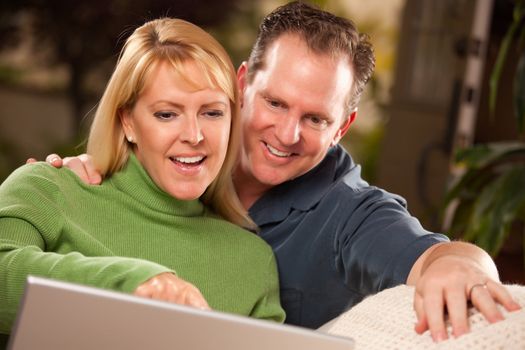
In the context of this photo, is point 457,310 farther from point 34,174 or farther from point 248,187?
point 248,187

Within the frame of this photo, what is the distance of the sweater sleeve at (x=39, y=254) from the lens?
3.58 feet

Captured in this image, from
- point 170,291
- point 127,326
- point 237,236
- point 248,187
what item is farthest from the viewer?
point 248,187

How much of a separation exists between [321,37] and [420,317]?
899 millimetres

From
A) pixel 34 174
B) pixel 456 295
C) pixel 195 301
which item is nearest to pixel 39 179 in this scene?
pixel 34 174

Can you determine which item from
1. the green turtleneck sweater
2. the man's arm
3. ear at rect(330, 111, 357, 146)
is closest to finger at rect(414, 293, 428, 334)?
the man's arm

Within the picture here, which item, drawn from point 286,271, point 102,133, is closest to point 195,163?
point 102,133

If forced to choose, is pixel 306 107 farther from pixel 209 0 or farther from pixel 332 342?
pixel 209 0

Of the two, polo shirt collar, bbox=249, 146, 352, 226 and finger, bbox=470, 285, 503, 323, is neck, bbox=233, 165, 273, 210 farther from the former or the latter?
finger, bbox=470, 285, 503, 323

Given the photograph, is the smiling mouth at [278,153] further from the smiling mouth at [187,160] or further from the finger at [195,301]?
the finger at [195,301]

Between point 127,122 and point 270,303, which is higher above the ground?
point 127,122

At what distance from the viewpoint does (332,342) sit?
91 cm

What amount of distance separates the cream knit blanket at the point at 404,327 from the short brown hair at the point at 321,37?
769 millimetres

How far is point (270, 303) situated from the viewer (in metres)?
1.63

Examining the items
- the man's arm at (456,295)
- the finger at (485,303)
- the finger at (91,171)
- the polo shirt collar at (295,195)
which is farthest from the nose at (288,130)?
the finger at (485,303)
